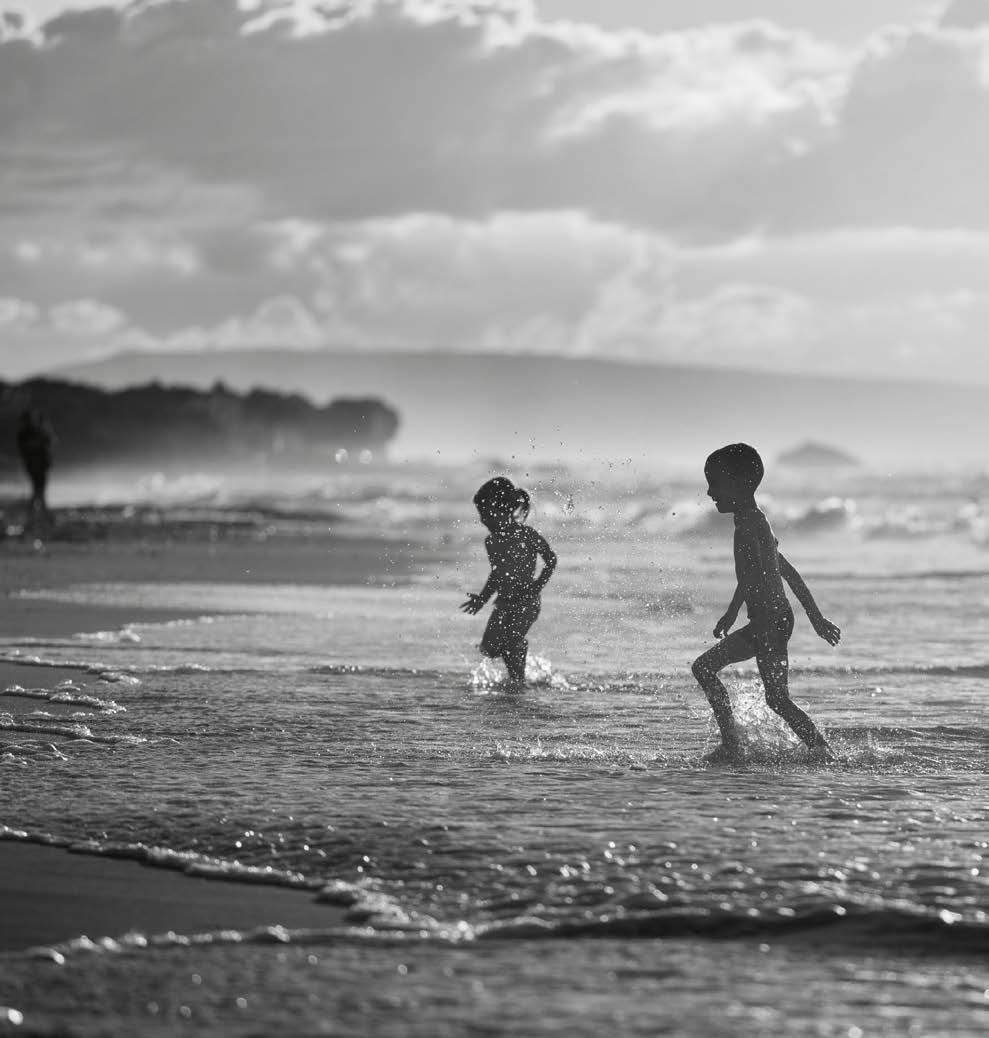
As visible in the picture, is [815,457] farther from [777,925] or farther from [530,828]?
[777,925]

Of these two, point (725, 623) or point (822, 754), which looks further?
point (725, 623)

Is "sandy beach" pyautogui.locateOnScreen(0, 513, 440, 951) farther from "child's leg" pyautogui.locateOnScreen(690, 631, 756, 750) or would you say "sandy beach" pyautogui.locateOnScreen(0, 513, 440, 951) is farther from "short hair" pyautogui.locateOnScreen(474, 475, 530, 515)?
"child's leg" pyautogui.locateOnScreen(690, 631, 756, 750)

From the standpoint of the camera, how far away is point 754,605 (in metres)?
8.45

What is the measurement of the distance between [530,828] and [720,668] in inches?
104

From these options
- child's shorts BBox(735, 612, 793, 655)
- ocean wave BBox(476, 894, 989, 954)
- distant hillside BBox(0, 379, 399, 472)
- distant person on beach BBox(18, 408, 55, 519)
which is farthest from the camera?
distant hillside BBox(0, 379, 399, 472)

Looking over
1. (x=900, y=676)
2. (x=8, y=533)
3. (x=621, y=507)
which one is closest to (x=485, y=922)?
(x=900, y=676)

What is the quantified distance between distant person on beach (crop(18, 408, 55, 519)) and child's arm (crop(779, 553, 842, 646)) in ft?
79.3

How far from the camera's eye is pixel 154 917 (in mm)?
4875

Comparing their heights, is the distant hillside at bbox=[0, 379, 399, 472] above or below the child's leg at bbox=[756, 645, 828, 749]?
above

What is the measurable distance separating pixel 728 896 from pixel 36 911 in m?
2.11

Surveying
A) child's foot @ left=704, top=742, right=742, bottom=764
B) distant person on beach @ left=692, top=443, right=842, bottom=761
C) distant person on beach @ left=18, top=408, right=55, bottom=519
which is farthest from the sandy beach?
distant person on beach @ left=692, top=443, right=842, bottom=761

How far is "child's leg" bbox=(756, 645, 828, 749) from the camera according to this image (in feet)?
25.8

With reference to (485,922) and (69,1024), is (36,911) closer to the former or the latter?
(69,1024)

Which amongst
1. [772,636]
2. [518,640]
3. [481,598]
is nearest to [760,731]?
[772,636]
